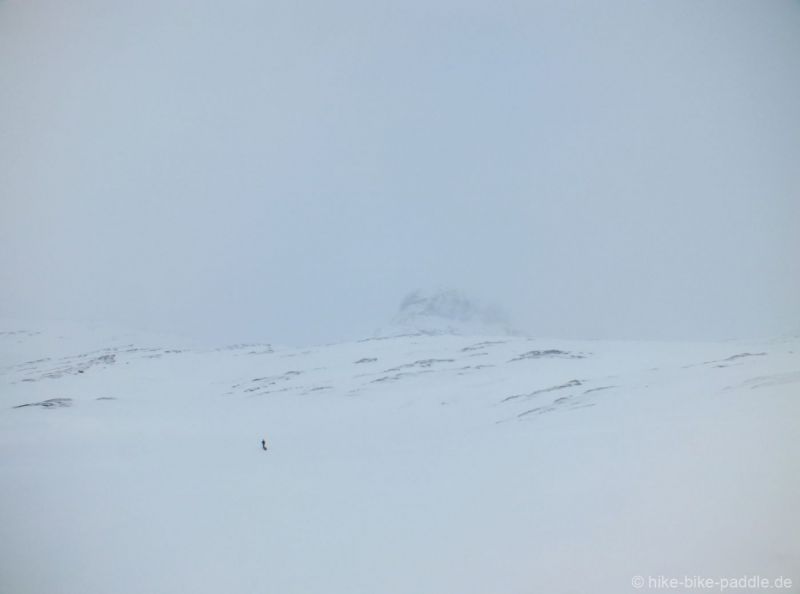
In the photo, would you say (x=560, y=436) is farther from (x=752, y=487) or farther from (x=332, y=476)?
(x=332, y=476)

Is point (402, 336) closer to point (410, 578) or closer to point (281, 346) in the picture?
point (281, 346)

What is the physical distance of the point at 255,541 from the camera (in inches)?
324

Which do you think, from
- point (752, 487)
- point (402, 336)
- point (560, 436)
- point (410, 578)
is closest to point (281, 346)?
point (402, 336)

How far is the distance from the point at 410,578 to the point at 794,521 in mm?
4932

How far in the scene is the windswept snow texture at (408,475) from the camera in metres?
7.36

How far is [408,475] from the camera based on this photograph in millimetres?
10000

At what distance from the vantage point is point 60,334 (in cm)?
1858

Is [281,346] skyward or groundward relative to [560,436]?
skyward

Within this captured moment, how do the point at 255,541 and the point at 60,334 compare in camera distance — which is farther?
the point at 60,334

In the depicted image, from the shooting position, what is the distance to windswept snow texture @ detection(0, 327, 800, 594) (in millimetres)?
7355

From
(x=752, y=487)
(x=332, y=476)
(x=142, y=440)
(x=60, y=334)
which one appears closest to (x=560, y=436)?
(x=752, y=487)

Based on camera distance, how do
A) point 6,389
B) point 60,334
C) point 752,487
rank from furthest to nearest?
point 60,334 < point 6,389 < point 752,487

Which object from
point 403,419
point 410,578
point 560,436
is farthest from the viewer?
point 403,419

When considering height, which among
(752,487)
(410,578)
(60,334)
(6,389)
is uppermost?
(60,334)
